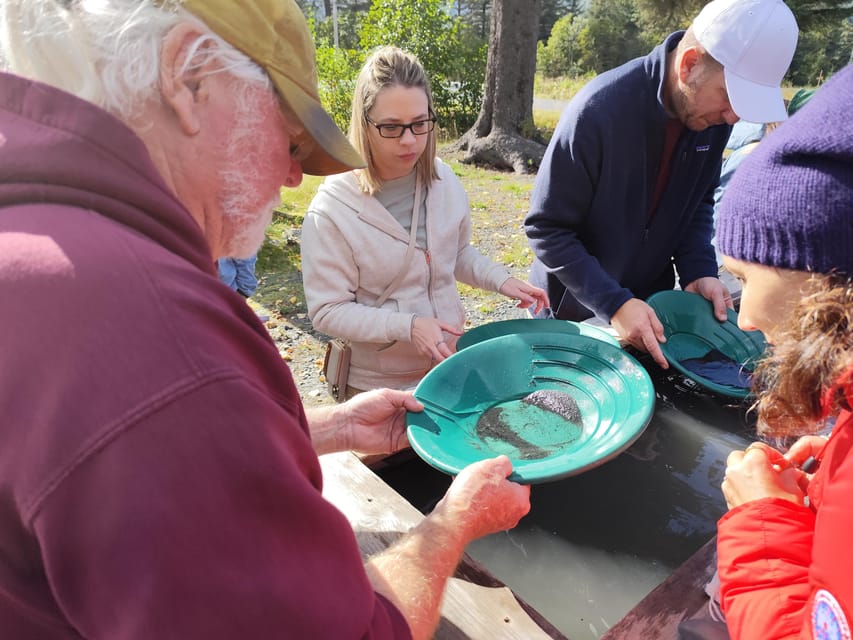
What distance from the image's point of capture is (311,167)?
1.28 metres

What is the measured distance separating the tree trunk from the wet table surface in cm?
859

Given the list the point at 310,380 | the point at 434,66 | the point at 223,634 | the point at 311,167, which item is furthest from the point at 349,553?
the point at 434,66

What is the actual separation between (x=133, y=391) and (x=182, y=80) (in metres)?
0.55

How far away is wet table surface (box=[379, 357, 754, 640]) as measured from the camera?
5.18 ft

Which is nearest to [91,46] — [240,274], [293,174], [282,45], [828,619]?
[282,45]

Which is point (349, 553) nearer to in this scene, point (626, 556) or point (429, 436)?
point (429, 436)

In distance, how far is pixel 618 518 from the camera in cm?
181

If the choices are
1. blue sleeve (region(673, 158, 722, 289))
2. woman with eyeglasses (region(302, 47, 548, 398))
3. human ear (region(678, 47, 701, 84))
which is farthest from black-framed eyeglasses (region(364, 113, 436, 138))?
blue sleeve (region(673, 158, 722, 289))

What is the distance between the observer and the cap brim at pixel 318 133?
1.04m

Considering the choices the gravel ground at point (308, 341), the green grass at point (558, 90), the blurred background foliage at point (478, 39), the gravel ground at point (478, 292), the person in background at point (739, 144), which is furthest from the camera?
the green grass at point (558, 90)

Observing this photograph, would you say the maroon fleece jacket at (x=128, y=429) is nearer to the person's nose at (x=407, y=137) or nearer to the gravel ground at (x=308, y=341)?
the person's nose at (x=407, y=137)

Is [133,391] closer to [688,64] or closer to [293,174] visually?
[293,174]

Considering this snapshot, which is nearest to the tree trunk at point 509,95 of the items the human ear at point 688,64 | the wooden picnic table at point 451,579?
the human ear at point 688,64

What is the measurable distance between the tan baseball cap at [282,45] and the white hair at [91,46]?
87 mm
